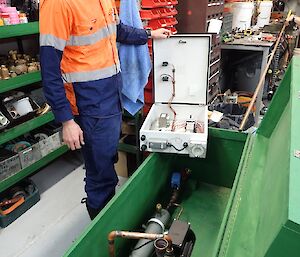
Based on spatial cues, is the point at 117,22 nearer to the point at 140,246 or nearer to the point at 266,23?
the point at 140,246

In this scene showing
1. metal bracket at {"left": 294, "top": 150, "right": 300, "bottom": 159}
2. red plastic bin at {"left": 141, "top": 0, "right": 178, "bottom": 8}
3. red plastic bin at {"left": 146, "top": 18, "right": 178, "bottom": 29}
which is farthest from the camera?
red plastic bin at {"left": 146, "top": 18, "right": 178, "bottom": 29}

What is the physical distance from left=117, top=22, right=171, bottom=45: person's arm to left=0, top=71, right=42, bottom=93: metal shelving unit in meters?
0.68

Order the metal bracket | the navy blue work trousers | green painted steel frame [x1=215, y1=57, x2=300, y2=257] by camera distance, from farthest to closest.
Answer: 1. the navy blue work trousers
2. the metal bracket
3. green painted steel frame [x1=215, y1=57, x2=300, y2=257]

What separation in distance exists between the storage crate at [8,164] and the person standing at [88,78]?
0.65 m

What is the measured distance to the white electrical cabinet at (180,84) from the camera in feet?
6.17

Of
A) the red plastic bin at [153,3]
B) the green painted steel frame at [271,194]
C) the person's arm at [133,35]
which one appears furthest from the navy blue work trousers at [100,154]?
the red plastic bin at [153,3]

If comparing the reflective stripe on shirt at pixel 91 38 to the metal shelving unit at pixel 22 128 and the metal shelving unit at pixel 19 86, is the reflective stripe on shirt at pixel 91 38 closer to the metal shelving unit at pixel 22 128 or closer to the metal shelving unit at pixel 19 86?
the metal shelving unit at pixel 19 86

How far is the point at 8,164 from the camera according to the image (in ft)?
6.51

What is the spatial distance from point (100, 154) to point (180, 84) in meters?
0.76

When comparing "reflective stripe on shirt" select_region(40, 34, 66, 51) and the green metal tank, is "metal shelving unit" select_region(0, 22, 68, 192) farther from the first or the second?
the green metal tank

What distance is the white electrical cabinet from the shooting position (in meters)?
1.88

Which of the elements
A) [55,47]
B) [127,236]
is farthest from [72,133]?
[127,236]

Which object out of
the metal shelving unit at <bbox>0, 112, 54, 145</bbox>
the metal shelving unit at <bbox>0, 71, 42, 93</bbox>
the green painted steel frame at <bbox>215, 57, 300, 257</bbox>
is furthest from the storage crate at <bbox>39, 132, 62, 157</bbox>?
the green painted steel frame at <bbox>215, 57, 300, 257</bbox>

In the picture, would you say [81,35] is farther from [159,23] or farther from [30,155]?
[30,155]
